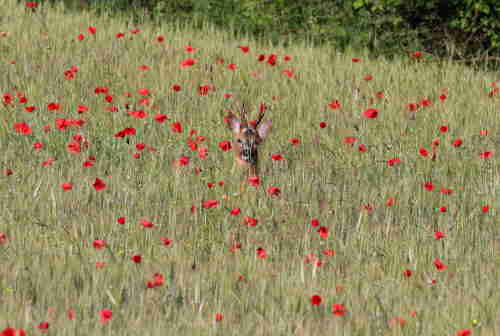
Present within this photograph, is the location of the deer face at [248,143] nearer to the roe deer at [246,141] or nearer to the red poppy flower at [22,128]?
the roe deer at [246,141]

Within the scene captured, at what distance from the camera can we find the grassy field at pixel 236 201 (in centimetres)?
386

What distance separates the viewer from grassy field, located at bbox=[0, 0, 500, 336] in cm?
386

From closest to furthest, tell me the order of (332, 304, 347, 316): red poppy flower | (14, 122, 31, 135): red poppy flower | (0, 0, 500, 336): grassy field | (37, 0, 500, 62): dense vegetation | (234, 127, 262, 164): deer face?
(332, 304, 347, 316): red poppy flower, (0, 0, 500, 336): grassy field, (234, 127, 262, 164): deer face, (14, 122, 31, 135): red poppy flower, (37, 0, 500, 62): dense vegetation

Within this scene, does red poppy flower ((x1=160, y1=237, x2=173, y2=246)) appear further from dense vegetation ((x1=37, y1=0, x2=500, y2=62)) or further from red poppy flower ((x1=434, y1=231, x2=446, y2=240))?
dense vegetation ((x1=37, y1=0, x2=500, y2=62))

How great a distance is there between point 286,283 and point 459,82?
5.81 metres

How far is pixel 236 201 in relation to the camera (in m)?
5.25

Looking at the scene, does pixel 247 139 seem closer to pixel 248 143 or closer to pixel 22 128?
pixel 248 143

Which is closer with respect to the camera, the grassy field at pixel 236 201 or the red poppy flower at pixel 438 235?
the grassy field at pixel 236 201

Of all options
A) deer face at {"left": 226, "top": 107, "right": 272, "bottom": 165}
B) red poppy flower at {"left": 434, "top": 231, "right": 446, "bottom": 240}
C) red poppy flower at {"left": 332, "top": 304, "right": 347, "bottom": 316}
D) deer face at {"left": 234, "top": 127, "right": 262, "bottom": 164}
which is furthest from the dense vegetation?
red poppy flower at {"left": 332, "top": 304, "right": 347, "bottom": 316}

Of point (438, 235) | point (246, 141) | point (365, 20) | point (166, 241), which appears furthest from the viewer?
point (365, 20)

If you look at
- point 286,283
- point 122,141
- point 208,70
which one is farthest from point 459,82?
point 286,283

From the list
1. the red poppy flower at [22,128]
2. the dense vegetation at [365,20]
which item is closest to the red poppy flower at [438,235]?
the red poppy flower at [22,128]

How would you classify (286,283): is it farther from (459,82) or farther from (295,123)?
(459,82)

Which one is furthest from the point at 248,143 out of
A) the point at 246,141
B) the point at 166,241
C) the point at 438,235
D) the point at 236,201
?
the point at 438,235
